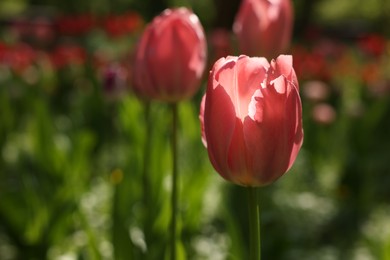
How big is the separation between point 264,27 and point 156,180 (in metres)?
0.59

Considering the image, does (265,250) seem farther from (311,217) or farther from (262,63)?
(262,63)

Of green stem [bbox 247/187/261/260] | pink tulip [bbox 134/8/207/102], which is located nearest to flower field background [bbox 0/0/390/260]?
pink tulip [bbox 134/8/207/102]

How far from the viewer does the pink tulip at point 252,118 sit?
809 mm

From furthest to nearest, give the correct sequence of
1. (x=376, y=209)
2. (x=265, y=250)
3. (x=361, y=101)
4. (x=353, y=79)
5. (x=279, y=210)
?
(x=353, y=79) < (x=361, y=101) < (x=376, y=209) < (x=279, y=210) < (x=265, y=250)

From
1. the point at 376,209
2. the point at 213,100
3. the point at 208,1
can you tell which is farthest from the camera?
the point at 208,1

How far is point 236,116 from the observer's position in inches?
32.7

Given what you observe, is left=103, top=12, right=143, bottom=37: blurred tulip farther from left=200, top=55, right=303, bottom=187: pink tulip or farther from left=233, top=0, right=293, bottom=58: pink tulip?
left=200, top=55, right=303, bottom=187: pink tulip

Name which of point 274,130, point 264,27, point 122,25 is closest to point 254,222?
point 274,130

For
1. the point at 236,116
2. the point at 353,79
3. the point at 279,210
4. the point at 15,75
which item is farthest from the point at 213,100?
the point at 353,79

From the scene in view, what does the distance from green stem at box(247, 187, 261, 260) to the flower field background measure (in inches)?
20.0

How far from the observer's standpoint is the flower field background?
183 centimetres

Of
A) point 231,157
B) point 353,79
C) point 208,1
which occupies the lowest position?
point 208,1

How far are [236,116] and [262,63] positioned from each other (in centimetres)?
7

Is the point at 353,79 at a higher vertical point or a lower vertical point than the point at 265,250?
lower
